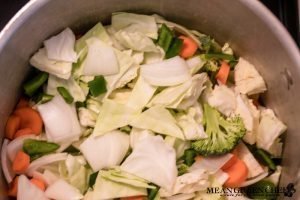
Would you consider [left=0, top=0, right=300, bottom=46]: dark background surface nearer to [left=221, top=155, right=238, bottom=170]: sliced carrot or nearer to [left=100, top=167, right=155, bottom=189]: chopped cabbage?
[left=221, top=155, right=238, bottom=170]: sliced carrot

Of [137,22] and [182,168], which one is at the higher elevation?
[137,22]

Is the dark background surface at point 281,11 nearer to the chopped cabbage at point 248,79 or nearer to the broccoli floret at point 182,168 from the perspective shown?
the chopped cabbage at point 248,79

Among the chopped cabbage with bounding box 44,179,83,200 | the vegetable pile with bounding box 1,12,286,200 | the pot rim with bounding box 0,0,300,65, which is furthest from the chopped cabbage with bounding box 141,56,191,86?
the chopped cabbage with bounding box 44,179,83,200

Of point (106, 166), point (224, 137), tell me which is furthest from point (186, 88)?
point (106, 166)

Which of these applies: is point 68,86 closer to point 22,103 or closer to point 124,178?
point 22,103

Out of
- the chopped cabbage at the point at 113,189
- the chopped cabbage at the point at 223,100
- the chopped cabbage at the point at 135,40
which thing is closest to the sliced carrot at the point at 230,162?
the chopped cabbage at the point at 223,100

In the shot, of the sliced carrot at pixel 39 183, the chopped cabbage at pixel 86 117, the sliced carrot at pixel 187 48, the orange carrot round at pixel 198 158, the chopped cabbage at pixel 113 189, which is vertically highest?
the sliced carrot at pixel 187 48

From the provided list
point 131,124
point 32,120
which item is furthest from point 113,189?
point 32,120
